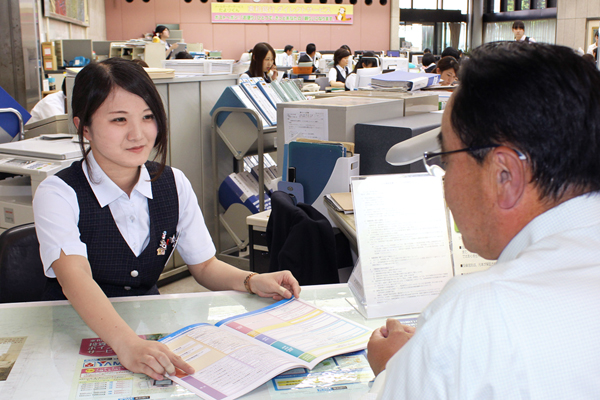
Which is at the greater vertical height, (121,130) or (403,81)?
(403,81)

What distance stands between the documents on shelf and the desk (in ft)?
0.23

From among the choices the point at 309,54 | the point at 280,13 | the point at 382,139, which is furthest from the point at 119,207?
the point at 280,13

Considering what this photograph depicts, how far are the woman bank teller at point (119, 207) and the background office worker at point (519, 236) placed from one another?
0.75 metres

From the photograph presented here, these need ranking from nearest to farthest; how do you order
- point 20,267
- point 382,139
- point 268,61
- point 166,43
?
point 20,267 < point 382,139 < point 268,61 < point 166,43

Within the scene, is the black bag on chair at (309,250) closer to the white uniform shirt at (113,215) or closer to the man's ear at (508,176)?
the white uniform shirt at (113,215)

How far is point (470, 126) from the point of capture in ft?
2.08

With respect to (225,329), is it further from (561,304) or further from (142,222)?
(561,304)

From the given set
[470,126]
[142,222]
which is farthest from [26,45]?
[470,126]

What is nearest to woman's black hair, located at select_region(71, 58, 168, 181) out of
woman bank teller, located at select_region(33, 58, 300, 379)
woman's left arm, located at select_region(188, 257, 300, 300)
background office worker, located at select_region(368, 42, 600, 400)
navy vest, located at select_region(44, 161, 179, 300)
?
woman bank teller, located at select_region(33, 58, 300, 379)

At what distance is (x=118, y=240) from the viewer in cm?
138

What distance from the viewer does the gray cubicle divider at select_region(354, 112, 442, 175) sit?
200 cm

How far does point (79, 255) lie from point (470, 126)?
3.07ft

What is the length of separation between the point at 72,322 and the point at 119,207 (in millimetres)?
316

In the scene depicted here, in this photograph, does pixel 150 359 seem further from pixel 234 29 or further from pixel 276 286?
pixel 234 29
